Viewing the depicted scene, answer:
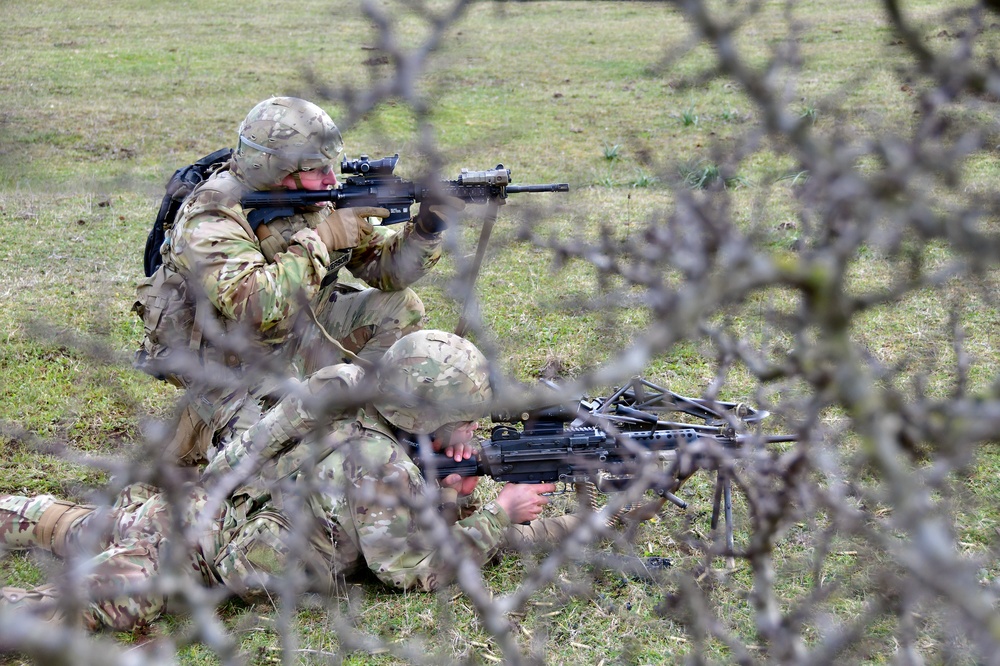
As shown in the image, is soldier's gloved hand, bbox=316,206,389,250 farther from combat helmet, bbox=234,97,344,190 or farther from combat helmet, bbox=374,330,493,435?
combat helmet, bbox=374,330,493,435

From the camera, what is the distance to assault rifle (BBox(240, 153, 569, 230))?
4496 millimetres

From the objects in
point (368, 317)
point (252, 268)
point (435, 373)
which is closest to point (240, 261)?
point (252, 268)

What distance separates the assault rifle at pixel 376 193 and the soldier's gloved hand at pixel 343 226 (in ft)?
0.11

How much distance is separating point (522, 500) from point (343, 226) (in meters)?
1.54

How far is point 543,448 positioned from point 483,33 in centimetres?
1349

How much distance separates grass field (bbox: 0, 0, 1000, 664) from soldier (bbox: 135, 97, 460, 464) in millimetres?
339

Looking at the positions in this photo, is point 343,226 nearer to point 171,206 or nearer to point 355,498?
point 171,206

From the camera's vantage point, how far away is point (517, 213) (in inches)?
171

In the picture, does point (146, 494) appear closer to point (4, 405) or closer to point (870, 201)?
point (4, 405)

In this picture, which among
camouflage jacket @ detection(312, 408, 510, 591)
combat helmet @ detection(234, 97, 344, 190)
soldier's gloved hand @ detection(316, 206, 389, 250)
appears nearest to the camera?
camouflage jacket @ detection(312, 408, 510, 591)

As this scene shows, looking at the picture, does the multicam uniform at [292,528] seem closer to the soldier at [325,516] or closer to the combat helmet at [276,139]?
the soldier at [325,516]

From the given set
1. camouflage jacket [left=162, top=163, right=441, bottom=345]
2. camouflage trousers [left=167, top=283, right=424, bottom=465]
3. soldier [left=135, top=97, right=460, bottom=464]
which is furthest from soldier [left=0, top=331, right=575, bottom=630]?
camouflage jacket [left=162, top=163, right=441, bottom=345]

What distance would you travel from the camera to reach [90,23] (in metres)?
15.8

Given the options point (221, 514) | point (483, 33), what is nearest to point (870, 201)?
point (221, 514)
